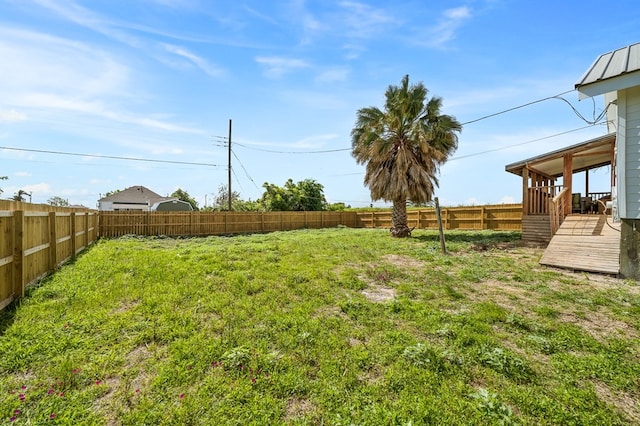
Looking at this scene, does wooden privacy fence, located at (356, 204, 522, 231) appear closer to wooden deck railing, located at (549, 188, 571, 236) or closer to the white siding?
wooden deck railing, located at (549, 188, 571, 236)

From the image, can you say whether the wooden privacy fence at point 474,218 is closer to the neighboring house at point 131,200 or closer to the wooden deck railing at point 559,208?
the wooden deck railing at point 559,208

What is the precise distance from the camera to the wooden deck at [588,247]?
614 cm

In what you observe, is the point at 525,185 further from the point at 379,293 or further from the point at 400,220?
the point at 379,293

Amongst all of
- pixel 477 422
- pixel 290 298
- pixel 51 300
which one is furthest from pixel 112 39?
pixel 477 422

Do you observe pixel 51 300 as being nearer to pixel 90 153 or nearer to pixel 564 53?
pixel 564 53

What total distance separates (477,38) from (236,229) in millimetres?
14649

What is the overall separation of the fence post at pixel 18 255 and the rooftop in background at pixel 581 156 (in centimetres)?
1284

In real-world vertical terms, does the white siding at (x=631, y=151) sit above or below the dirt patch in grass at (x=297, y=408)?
above

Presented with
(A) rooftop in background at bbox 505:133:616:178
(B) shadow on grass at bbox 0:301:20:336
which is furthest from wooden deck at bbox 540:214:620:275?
(B) shadow on grass at bbox 0:301:20:336

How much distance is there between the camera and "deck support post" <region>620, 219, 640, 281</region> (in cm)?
573

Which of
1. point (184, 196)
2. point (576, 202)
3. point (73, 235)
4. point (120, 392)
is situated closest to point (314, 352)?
point (120, 392)

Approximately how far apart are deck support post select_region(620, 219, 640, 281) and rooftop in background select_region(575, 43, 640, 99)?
2.71 meters

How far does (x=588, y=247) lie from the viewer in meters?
6.68

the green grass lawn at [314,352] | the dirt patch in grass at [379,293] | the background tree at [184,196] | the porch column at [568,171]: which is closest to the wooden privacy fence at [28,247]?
the green grass lawn at [314,352]
